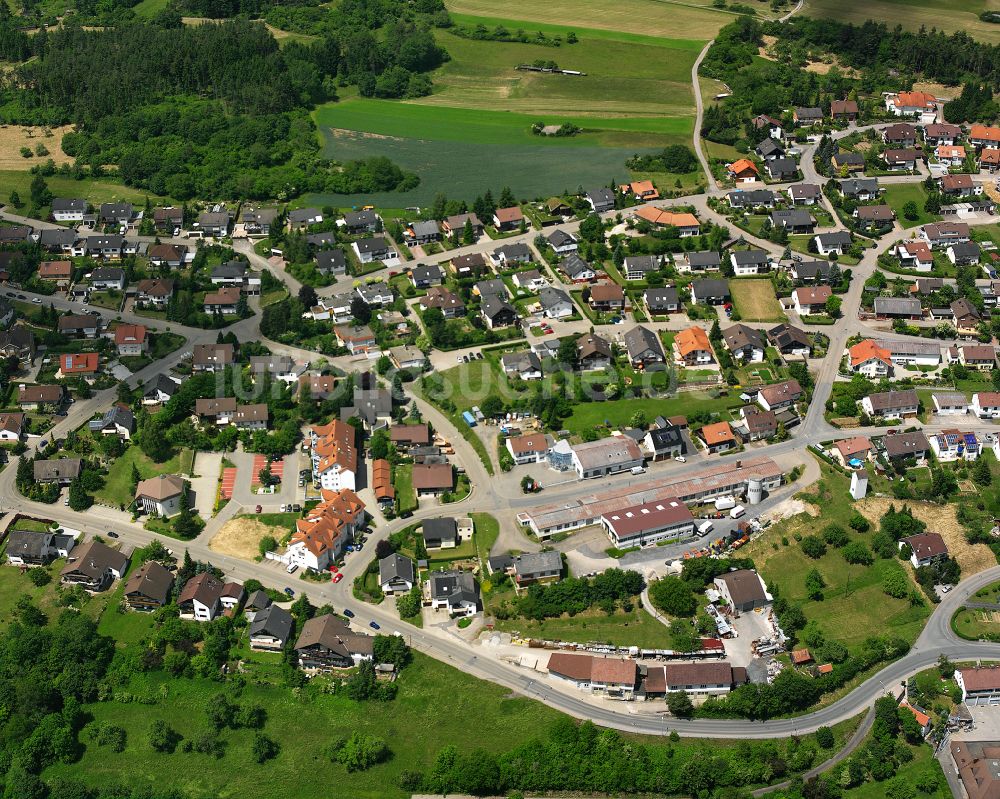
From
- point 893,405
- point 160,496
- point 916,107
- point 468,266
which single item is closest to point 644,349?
point 893,405

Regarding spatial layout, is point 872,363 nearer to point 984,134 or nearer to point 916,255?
point 916,255

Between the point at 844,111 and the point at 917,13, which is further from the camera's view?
the point at 917,13

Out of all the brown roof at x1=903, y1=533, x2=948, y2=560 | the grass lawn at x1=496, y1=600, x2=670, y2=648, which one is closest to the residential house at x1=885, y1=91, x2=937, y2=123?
the brown roof at x1=903, y1=533, x2=948, y2=560

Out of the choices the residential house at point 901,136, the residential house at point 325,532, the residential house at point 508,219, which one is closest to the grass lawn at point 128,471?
the residential house at point 325,532

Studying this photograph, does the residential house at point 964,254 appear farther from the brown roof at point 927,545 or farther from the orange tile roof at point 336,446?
the orange tile roof at point 336,446

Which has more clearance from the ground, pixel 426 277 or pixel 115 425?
pixel 426 277

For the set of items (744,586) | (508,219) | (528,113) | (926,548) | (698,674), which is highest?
(528,113)
